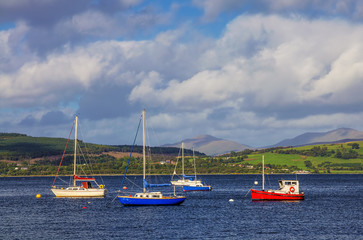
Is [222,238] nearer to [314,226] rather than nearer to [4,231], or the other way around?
[314,226]

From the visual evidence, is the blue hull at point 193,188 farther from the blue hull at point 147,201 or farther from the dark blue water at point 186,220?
the blue hull at point 147,201

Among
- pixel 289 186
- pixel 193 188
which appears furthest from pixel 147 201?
pixel 193 188

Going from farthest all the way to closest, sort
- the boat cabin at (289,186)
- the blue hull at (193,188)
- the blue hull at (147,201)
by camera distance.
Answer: the blue hull at (193,188) → the boat cabin at (289,186) → the blue hull at (147,201)

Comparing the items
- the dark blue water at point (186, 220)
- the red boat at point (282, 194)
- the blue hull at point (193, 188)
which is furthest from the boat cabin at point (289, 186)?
the blue hull at point (193, 188)

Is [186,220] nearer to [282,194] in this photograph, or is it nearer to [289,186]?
[282,194]

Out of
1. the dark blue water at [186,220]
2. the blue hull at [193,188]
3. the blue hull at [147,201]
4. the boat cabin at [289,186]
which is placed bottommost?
the dark blue water at [186,220]

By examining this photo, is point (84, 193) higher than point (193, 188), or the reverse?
point (193, 188)

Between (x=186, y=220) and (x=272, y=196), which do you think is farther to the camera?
(x=272, y=196)

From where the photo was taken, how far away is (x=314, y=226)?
77.3 meters

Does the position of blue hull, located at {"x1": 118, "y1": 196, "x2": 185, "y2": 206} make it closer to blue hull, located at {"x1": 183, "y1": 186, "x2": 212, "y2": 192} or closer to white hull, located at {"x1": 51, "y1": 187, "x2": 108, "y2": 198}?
white hull, located at {"x1": 51, "y1": 187, "x2": 108, "y2": 198}

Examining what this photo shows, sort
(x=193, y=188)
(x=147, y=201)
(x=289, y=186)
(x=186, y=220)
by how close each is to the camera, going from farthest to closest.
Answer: (x=193, y=188)
(x=289, y=186)
(x=147, y=201)
(x=186, y=220)

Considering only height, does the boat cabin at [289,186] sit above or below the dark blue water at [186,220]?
above

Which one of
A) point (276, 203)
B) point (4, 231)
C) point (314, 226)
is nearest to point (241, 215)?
point (314, 226)

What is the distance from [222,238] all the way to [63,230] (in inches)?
916
